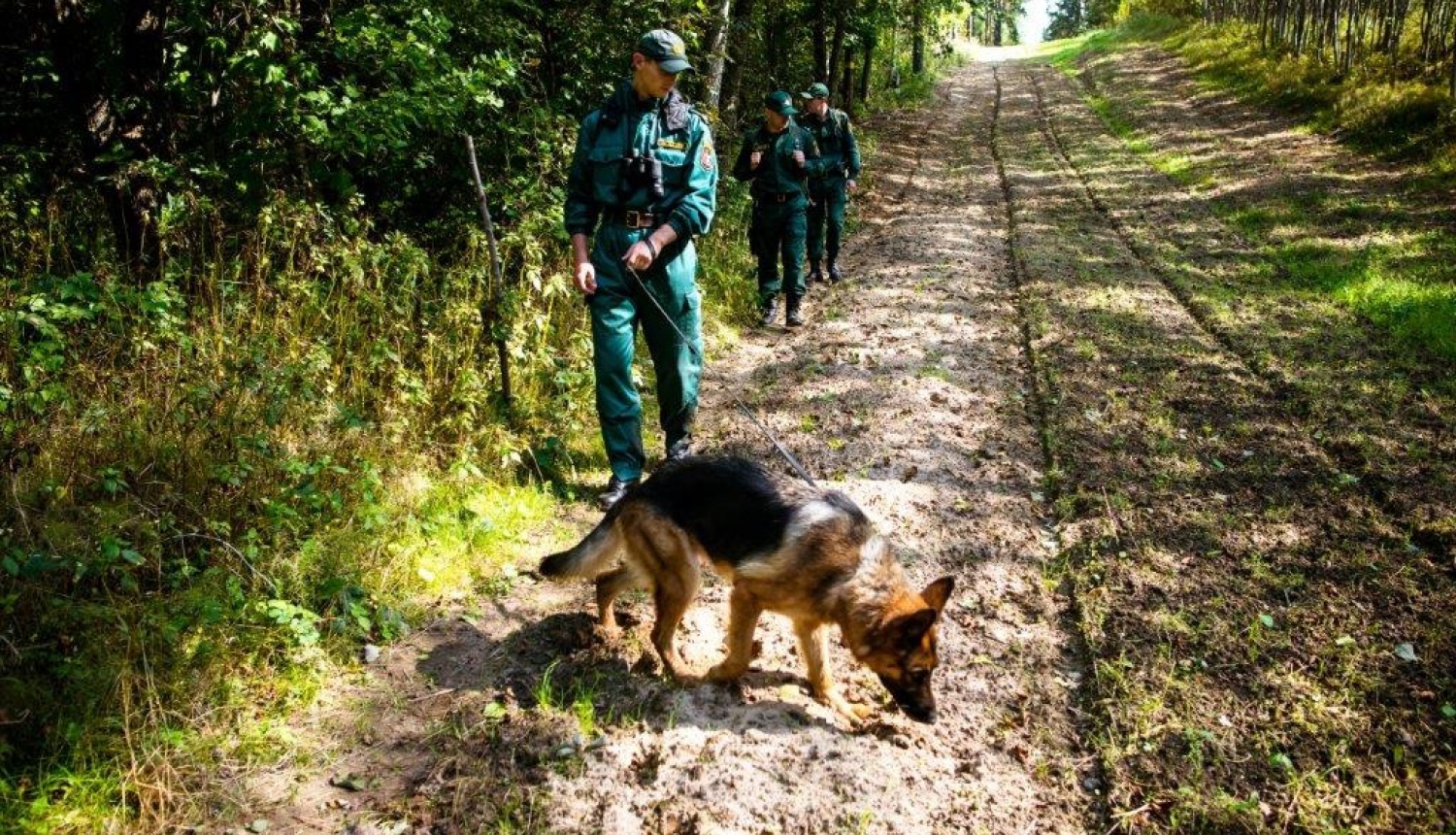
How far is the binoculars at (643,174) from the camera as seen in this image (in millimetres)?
4734

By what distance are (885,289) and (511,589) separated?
6807 mm

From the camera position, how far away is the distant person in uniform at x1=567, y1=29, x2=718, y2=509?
474 centimetres

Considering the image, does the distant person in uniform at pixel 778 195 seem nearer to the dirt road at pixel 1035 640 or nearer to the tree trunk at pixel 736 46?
the dirt road at pixel 1035 640

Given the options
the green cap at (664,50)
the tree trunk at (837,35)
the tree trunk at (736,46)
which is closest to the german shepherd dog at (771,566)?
the green cap at (664,50)

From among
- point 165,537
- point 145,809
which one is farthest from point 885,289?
point 145,809

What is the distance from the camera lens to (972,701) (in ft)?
11.7

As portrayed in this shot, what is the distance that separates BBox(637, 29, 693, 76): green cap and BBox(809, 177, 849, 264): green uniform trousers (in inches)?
224

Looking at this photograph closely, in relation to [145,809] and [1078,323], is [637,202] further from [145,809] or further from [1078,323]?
[1078,323]

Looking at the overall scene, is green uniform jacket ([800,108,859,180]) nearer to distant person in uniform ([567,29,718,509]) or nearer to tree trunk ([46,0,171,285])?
distant person in uniform ([567,29,718,509])

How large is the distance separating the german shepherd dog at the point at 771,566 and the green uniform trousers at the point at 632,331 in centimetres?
131

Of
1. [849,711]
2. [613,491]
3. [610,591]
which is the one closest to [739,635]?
[849,711]

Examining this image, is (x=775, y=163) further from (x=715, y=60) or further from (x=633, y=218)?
(x=633, y=218)

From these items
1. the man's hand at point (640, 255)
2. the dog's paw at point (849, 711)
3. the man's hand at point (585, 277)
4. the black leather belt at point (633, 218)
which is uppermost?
the black leather belt at point (633, 218)

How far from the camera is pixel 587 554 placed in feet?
12.2
